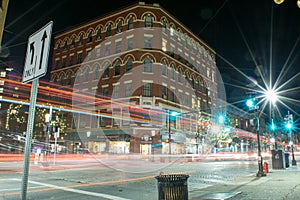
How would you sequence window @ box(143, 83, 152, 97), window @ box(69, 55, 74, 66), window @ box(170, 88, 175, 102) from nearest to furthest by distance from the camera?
1. window @ box(143, 83, 152, 97)
2. window @ box(170, 88, 175, 102)
3. window @ box(69, 55, 74, 66)

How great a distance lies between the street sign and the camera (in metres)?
3.64

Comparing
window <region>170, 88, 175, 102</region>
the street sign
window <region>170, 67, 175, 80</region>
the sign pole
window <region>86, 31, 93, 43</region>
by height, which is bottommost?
the sign pole

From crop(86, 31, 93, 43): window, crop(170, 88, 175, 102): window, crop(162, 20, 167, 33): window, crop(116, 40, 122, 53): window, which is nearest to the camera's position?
crop(162, 20, 167, 33): window

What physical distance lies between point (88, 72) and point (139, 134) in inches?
598

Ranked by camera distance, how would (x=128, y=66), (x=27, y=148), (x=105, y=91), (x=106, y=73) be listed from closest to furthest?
(x=27, y=148)
(x=128, y=66)
(x=105, y=91)
(x=106, y=73)

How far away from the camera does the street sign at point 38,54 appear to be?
3.64m

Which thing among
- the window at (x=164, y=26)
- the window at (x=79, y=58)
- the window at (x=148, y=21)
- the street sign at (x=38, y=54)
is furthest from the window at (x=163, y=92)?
the street sign at (x=38, y=54)

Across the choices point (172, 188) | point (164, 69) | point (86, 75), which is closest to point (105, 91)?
point (86, 75)

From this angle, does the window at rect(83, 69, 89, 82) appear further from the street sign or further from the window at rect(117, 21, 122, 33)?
the street sign

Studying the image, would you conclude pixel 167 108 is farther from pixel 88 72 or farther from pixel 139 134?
pixel 88 72

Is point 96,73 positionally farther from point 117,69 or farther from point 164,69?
point 164,69

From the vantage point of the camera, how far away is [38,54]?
3756mm

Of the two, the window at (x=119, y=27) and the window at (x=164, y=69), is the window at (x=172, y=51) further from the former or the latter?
the window at (x=119, y=27)

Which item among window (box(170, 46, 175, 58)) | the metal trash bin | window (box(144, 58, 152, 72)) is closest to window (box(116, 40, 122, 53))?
window (box(144, 58, 152, 72))
